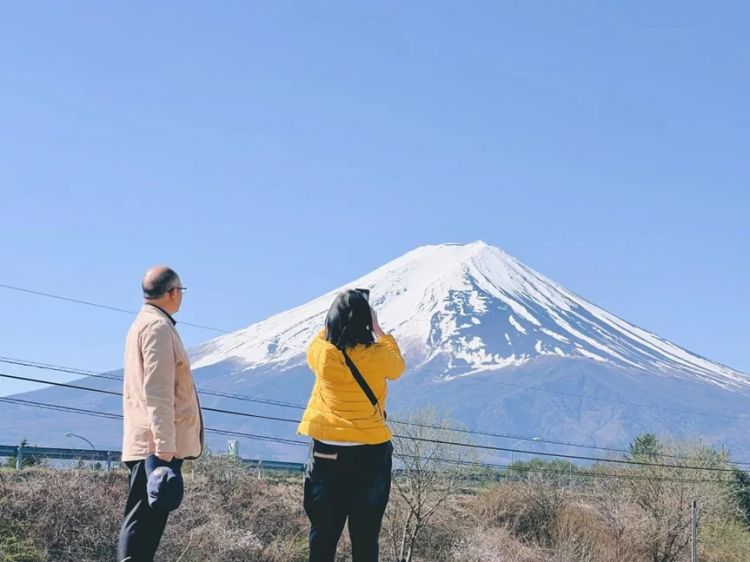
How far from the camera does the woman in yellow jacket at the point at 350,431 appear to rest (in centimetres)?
515

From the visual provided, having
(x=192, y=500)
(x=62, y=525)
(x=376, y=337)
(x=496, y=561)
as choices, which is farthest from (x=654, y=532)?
(x=376, y=337)

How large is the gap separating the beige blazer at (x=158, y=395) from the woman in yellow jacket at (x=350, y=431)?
2.00 feet

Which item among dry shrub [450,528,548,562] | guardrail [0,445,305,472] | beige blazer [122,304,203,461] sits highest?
beige blazer [122,304,203,461]

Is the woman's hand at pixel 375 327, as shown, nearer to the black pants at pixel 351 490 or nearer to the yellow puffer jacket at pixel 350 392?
the yellow puffer jacket at pixel 350 392

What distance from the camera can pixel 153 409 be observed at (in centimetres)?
467

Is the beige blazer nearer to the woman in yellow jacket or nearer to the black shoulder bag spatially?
the woman in yellow jacket

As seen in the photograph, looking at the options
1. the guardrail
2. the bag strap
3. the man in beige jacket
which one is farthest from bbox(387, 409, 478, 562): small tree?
the man in beige jacket

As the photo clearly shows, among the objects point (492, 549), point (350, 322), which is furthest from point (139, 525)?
point (492, 549)

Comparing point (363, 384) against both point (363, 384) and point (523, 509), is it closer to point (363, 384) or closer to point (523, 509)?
point (363, 384)

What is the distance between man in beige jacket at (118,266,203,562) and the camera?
4668 millimetres

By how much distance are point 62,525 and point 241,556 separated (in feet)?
16.5

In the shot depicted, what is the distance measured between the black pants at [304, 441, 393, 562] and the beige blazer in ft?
1.96

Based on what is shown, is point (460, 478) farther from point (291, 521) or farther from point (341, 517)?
point (341, 517)

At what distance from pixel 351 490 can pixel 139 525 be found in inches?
39.0
